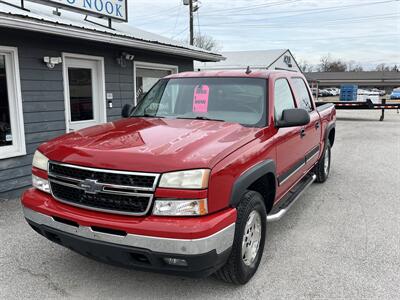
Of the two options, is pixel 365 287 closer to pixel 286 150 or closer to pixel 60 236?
pixel 286 150

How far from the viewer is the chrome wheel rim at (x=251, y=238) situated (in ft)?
10.9

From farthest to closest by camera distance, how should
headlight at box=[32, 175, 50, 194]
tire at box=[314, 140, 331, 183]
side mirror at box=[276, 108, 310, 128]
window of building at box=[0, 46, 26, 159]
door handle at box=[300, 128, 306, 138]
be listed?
1. tire at box=[314, 140, 331, 183]
2. window of building at box=[0, 46, 26, 159]
3. door handle at box=[300, 128, 306, 138]
4. side mirror at box=[276, 108, 310, 128]
5. headlight at box=[32, 175, 50, 194]

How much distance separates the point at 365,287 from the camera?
335 cm

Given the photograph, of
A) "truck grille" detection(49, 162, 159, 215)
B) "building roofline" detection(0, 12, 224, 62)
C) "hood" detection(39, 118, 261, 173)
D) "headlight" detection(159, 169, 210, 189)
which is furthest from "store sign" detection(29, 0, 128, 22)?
"headlight" detection(159, 169, 210, 189)

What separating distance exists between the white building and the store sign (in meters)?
20.2

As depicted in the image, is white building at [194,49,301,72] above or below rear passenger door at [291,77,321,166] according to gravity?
above

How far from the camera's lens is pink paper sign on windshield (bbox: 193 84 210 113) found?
413 cm

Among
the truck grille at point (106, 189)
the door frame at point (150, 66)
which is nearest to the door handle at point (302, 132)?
the truck grille at point (106, 189)

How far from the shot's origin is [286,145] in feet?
13.7

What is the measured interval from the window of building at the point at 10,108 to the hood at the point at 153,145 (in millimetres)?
2992

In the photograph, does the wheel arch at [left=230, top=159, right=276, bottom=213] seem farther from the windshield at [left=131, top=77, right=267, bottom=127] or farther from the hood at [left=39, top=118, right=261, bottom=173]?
the windshield at [left=131, top=77, right=267, bottom=127]

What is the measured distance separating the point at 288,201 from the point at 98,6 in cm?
564

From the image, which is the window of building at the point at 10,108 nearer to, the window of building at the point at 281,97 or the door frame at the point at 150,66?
the door frame at the point at 150,66

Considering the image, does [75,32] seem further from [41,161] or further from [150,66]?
[41,161]
